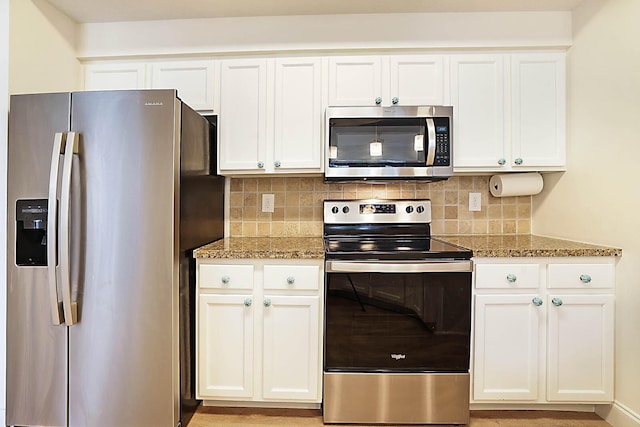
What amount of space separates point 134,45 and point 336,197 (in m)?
1.60

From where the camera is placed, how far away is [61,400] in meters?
1.64

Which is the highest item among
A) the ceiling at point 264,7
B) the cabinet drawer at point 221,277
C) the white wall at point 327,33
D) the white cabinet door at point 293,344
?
the ceiling at point 264,7

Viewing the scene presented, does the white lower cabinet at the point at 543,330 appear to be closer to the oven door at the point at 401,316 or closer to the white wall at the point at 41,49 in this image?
the oven door at the point at 401,316

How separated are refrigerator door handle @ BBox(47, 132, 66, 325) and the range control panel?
144 cm

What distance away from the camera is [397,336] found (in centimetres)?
176

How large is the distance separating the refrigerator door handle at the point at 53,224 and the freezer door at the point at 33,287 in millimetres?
104

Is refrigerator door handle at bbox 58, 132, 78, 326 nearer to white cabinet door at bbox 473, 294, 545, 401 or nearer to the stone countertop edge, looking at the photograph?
the stone countertop edge

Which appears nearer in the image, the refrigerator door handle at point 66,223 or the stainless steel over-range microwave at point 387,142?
the refrigerator door handle at point 66,223

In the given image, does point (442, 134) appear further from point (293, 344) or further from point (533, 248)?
point (293, 344)

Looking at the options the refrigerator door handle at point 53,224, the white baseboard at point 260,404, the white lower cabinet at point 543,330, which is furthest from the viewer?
the white baseboard at point 260,404

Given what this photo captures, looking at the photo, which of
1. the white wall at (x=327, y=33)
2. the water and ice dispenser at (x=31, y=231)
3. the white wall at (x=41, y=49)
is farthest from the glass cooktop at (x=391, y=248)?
the white wall at (x=41, y=49)

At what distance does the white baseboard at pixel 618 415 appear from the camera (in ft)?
5.50

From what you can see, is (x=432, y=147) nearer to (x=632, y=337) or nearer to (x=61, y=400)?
(x=632, y=337)

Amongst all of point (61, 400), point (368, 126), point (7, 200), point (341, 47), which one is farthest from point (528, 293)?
point (7, 200)
